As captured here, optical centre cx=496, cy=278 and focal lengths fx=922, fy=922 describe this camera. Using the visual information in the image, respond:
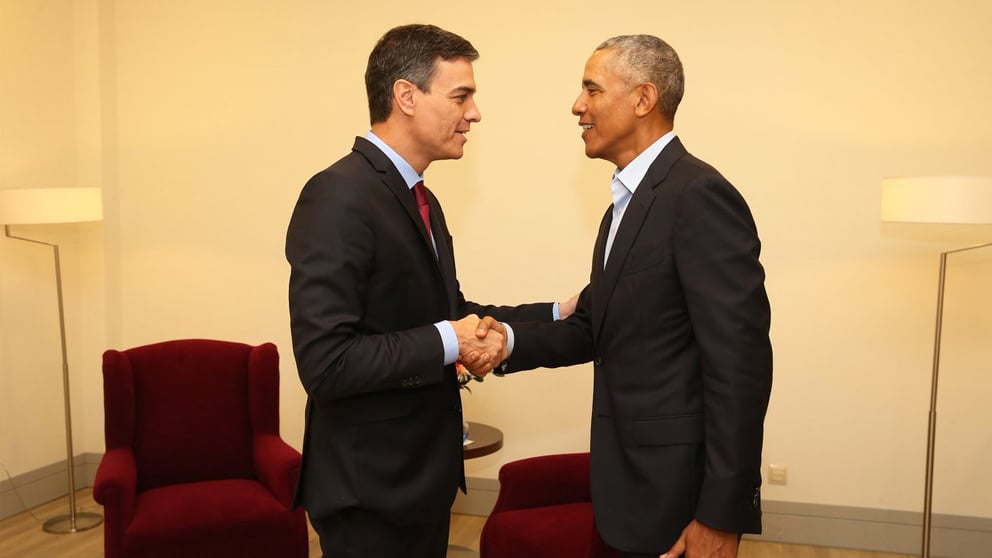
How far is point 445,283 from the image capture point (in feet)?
7.70

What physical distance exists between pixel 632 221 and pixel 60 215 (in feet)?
11.5

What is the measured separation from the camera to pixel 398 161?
2.36 m

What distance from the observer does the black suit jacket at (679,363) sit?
2080 mm

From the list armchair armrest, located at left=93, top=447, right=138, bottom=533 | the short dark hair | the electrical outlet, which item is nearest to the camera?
the short dark hair

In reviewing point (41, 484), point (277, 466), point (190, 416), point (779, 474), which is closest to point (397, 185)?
point (277, 466)

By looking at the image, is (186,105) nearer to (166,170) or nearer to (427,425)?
(166,170)

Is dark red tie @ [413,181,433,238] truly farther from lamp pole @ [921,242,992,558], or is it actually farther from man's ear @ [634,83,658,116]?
lamp pole @ [921,242,992,558]

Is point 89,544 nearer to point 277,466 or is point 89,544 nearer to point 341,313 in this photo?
point 277,466

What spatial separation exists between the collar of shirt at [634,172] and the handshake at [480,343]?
1.52ft

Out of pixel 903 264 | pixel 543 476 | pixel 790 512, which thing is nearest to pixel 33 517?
pixel 543 476

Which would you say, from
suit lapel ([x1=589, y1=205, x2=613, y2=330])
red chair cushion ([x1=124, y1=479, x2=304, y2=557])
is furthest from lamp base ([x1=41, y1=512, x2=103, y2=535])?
suit lapel ([x1=589, y1=205, x2=613, y2=330])

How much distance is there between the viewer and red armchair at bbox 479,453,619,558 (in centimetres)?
344

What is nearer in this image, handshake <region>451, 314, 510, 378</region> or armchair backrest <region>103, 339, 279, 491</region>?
handshake <region>451, 314, 510, 378</region>

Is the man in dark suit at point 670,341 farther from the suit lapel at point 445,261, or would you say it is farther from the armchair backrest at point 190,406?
the armchair backrest at point 190,406
